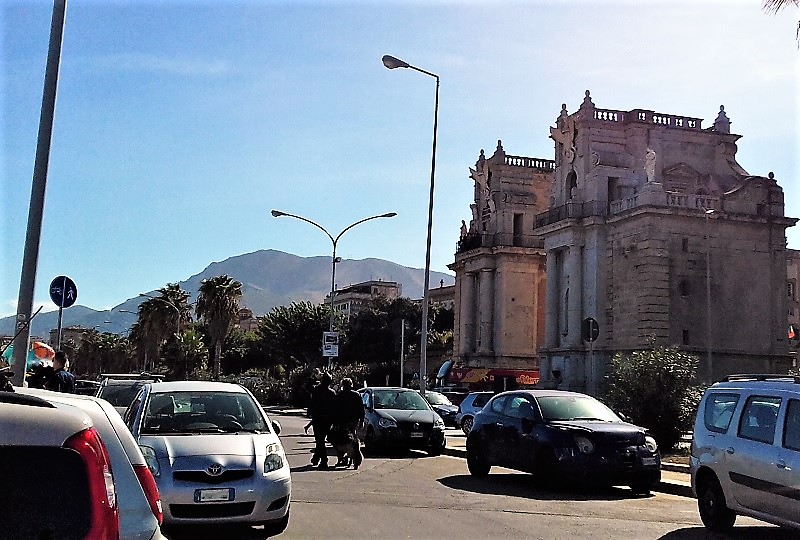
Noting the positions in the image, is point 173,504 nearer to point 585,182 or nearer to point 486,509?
point 486,509

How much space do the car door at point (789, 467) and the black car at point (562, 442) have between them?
475cm

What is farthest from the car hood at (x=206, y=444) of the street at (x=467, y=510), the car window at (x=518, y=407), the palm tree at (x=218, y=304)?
the palm tree at (x=218, y=304)

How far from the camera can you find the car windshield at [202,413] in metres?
10.7

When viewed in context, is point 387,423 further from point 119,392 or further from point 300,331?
point 300,331

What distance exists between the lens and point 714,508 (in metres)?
11.0

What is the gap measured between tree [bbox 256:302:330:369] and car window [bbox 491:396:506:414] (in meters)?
63.1

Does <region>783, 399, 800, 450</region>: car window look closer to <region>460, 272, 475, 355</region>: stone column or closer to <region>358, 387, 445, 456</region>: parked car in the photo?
<region>358, 387, 445, 456</region>: parked car

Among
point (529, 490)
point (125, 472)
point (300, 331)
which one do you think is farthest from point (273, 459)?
point (300, 331)

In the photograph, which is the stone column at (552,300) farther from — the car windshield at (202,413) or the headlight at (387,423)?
the car windshield at (202,413)

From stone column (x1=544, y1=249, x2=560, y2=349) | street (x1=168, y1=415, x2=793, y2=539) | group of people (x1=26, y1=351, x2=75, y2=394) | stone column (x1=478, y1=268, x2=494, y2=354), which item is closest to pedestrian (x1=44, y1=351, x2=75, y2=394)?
group of people (x1=26, y1=351, x2=75, y2=394)

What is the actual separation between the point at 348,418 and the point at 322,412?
0.51m

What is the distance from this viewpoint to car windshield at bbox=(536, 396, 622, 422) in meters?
15.8

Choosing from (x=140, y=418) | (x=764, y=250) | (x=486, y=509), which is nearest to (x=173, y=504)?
(x=140, y=418)

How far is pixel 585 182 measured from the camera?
2160 inches
